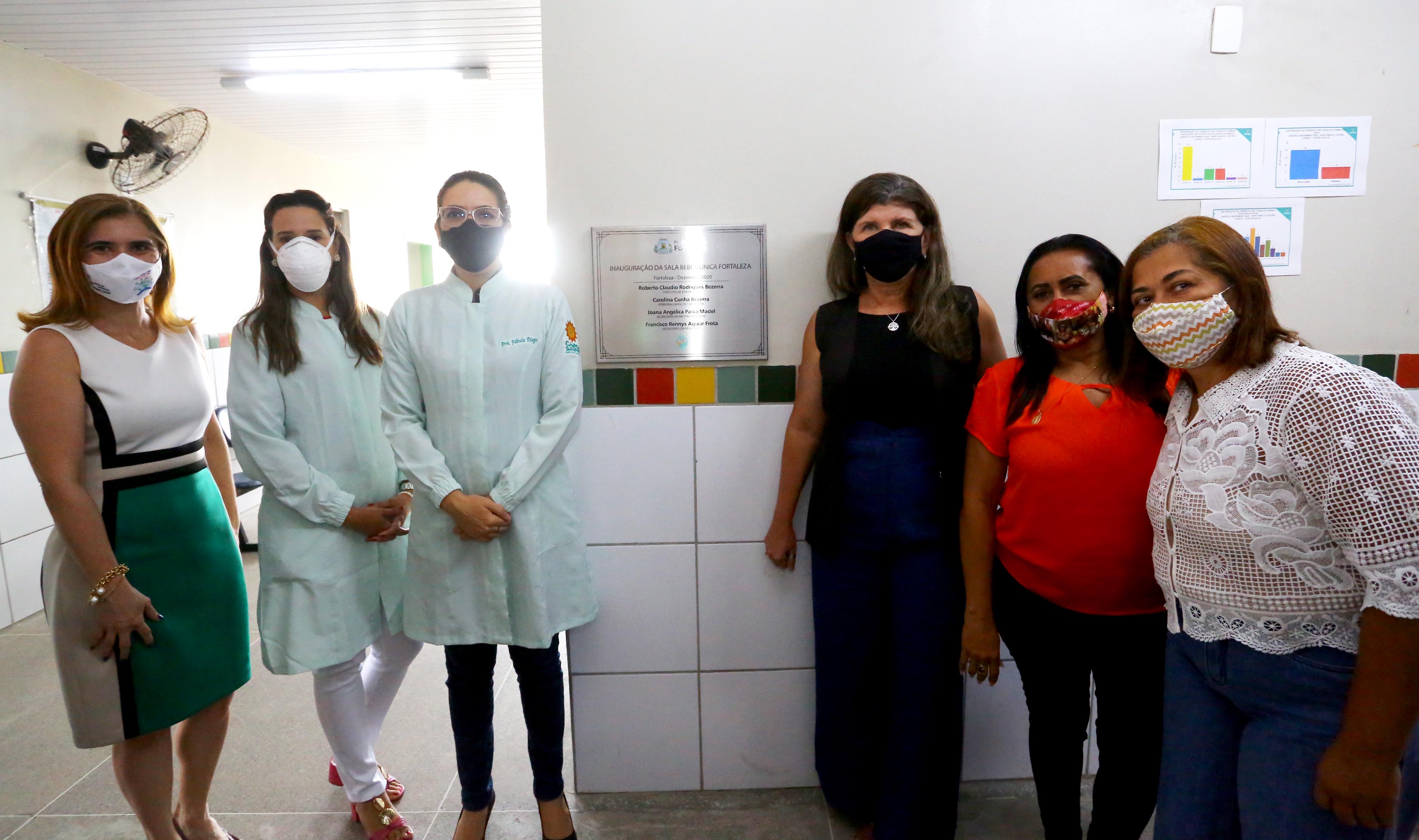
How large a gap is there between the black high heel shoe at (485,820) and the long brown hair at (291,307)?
3.78 feet

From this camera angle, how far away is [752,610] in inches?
78.2

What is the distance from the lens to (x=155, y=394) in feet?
5.21

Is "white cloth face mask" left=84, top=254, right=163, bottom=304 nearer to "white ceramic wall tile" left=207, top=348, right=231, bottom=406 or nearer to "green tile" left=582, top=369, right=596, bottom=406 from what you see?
"green tile" left=582, top=369, right=596, bottom=406

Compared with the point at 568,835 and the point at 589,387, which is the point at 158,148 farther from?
the point at 568,835

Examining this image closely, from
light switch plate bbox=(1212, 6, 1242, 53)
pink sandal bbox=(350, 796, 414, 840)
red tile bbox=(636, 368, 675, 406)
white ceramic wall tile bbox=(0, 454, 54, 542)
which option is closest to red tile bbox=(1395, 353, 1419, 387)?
light switch plate bbox=(1212, 6, 1242, 53)

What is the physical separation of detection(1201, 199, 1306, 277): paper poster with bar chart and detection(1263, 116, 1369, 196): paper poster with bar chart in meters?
0.04

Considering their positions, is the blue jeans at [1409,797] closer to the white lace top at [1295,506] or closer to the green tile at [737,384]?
the white lace top at [1295,506]

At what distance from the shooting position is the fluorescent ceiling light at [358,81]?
4.00m

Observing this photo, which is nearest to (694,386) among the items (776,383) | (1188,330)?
(776,383)

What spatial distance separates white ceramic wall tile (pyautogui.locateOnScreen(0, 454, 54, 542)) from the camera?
129 inches

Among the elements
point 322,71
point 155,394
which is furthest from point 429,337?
point 322,71

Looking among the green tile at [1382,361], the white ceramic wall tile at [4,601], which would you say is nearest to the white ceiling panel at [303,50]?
the white ceramic wall tile at [4,601]

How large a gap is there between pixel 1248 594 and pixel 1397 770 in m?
0.27

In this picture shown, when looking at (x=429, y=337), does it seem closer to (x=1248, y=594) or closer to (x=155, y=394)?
(x=155, y=394)
